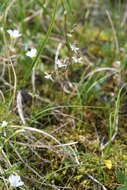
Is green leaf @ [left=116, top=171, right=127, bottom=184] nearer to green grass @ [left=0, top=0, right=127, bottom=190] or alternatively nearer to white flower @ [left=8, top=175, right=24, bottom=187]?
green grass @ [left=0, top=0, right=127, bottom=190]

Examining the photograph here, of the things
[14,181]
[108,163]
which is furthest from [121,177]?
[14,181]

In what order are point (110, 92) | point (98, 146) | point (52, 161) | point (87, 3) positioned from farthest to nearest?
point (87, 3)
point (110, 92)
point (98, 146)
point (52, 161)

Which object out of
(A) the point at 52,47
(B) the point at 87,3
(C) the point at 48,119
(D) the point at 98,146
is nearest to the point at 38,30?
(A) the point at 52,47

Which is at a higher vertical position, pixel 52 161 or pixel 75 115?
pixel 75 115

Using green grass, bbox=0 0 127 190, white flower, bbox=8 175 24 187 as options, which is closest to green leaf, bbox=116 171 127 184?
green grass, bbox=0 0 127 190

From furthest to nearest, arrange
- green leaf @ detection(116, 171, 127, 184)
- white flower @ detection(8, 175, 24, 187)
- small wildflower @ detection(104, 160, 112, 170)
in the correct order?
small wildflower @ detection(104, 160, 112, 170), green leaf @ detection(116, 171, 127, 184), white flower @ detection(8, 175, 24, 187)

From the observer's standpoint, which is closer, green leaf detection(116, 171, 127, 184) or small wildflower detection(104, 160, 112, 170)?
green leaf detection(116, 171, 127, 184)

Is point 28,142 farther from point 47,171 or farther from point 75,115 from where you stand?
point 75,115

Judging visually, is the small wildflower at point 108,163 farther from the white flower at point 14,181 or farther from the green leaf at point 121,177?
the white flower at point 14,181

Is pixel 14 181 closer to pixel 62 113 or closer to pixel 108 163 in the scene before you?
pixel 108 163
